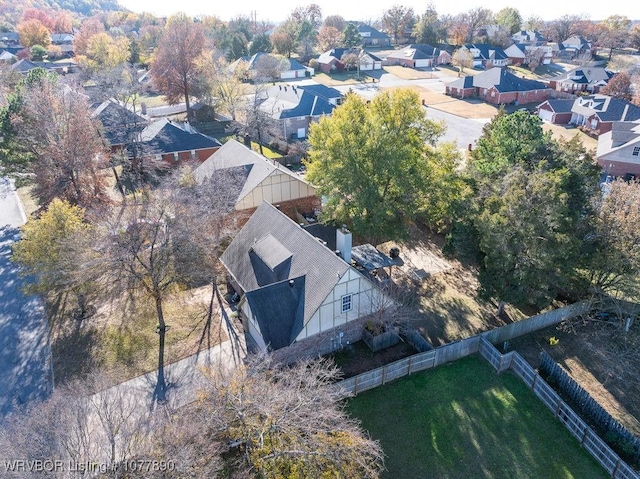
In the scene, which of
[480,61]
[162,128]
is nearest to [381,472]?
[162,128]

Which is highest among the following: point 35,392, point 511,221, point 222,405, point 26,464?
point 511,221

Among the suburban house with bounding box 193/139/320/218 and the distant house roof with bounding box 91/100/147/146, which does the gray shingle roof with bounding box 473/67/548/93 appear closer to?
the suburban house with bounding box 193/139/320/218

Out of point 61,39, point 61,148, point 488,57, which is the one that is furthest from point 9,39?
point 488,57

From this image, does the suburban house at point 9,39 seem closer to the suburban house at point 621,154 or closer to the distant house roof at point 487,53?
the distant house roof at point 487,53

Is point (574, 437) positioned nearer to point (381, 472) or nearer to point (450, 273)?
point (381, 472)

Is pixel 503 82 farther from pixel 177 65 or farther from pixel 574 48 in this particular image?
pixel 574 48
